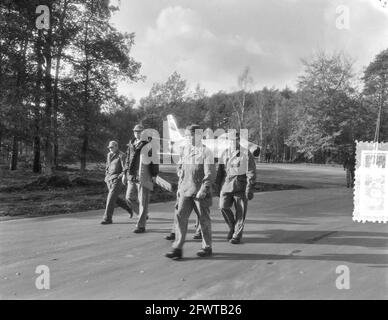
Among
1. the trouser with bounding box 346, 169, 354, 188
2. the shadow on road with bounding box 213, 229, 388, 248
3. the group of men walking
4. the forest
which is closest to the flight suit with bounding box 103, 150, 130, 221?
the group of men walking

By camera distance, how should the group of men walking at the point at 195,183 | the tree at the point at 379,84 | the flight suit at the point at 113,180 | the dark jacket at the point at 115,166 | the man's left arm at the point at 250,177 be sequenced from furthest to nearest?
the tree at the point at 379,84 → the dark jacket at the point at 115,166 → the flight suit at the point at 113,180 → the man's left arm at the point at 250,177 → the group of men walking at the point at 195,183

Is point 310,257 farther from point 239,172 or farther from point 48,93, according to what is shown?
point 48,93

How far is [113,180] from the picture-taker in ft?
34.1

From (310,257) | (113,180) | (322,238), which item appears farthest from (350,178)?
(310,257)

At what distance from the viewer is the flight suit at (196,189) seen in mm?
7188

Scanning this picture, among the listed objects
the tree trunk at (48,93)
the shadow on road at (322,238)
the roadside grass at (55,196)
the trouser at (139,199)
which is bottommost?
the roadside grass at (55,196)

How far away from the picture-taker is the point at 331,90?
5181cm

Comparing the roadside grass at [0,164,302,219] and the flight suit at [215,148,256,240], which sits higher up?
the flight suit at [215,148,256,240]

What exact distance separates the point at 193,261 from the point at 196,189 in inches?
44.5

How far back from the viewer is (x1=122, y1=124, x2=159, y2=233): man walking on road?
914cm

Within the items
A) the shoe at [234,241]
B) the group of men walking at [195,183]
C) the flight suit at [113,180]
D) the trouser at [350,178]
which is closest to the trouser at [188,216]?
the group of men walking at [195,183]

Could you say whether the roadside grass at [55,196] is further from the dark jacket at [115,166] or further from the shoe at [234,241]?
the shoe at [234,241]

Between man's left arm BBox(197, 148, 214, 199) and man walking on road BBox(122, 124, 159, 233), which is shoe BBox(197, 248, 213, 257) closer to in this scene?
man's left arm BBox(197, 148, 214, 199)
